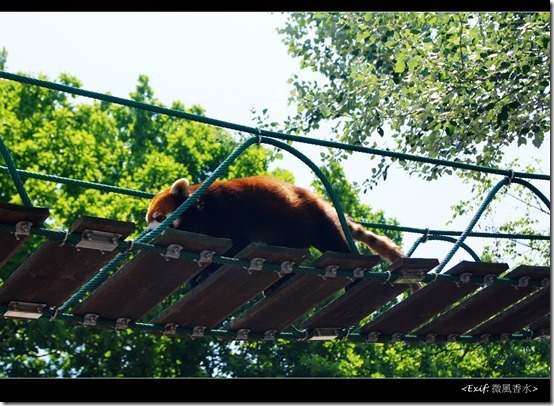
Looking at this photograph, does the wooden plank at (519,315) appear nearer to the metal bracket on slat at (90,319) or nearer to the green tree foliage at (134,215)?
the metal bracket on slat at (90,319)

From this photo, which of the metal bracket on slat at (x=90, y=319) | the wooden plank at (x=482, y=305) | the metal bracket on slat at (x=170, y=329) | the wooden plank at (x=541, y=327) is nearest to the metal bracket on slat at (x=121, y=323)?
the metal bracket on slat at (x=90, y=319)

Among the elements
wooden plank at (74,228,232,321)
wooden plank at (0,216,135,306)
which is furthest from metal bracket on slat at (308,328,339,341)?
wooden plank at (0,216,135,306)

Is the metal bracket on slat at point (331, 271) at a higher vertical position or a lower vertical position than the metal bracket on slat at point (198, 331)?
higher

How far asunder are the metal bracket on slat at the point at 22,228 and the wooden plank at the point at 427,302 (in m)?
2.63

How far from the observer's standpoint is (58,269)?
4223mm

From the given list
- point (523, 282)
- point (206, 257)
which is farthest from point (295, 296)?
point (523, 282)

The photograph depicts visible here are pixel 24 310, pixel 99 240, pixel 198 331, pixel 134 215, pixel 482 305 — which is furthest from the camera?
pixel 134 215

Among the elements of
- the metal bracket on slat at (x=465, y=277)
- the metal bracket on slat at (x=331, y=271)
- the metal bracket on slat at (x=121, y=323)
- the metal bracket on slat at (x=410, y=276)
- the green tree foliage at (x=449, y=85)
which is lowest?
the metal bracket on slat at (x=121, y=323)

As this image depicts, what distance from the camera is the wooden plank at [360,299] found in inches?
202

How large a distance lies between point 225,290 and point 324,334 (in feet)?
3.50

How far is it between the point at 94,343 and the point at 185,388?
644 inches

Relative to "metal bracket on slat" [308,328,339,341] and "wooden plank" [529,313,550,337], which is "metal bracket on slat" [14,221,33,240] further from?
"wooden plank" [529,313,550,337]

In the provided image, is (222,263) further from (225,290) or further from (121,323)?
(121,323)
